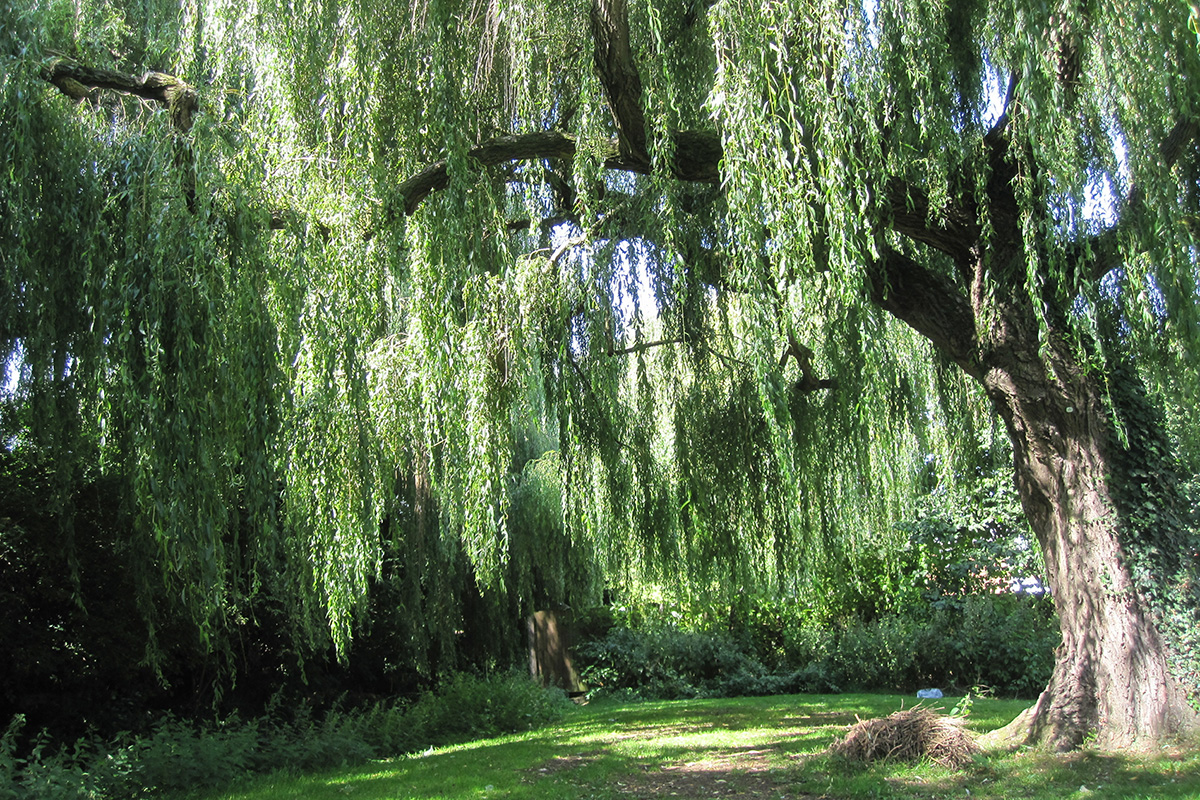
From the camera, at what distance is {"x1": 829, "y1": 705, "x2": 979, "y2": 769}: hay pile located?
18.0 ft

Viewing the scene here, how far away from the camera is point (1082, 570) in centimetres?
534

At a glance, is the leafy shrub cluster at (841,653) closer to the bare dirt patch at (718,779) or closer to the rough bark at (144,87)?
the bare dirt patch at (718,779)

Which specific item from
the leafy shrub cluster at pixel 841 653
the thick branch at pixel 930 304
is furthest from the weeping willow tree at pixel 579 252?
the leafy shrub cluster at pixel 841 653

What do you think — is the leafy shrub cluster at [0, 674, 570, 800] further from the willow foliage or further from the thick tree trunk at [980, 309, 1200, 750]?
the thick tree trunk at [980, 309, 1200, 750]

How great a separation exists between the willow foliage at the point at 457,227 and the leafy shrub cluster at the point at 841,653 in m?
6.14

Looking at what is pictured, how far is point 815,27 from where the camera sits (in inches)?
170

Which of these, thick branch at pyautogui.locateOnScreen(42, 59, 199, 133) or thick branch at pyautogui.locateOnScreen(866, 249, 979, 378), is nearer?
thick branch at pyautogui.locateOnScreen(42, 59, 199, 133)

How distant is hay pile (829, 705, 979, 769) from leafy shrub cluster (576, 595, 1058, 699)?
5622 mm

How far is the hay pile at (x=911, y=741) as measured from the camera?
217 inches

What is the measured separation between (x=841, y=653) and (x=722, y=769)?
615 centimetres

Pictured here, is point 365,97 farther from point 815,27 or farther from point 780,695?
point 780,695

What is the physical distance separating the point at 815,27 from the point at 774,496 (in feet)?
12.0

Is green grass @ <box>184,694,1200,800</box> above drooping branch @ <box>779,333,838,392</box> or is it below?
below

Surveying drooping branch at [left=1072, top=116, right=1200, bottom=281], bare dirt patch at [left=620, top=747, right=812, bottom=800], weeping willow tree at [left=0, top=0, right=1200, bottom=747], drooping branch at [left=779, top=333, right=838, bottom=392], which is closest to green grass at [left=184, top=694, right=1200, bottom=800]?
bare dirt patch at [left=620, top=747, right=812, bottom=800]
